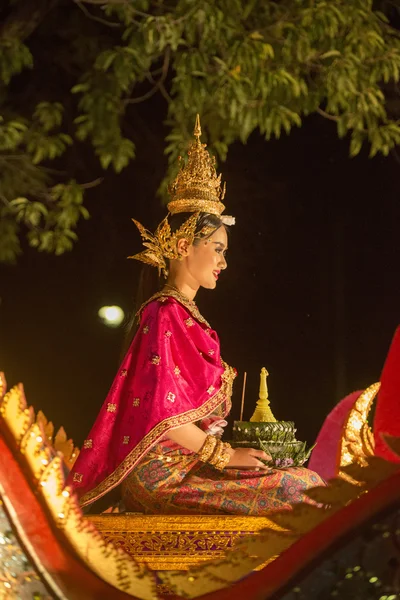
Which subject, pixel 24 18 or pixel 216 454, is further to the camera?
pixel 24 18

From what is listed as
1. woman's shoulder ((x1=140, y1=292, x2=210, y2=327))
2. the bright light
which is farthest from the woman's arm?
the bright light

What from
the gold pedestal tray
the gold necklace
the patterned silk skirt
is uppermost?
the gold necklace

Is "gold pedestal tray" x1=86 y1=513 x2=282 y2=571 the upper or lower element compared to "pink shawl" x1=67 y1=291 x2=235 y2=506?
lower

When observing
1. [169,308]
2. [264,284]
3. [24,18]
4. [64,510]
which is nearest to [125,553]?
[64,510]

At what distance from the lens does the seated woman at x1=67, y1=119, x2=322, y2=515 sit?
2.84 meters

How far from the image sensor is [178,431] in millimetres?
2902

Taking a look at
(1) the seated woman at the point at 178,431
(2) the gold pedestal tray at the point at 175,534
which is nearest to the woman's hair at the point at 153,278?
(1) the seated woman at the point at 178,431

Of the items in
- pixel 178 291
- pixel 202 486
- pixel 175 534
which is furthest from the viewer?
pixel 178 291

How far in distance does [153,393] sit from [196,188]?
74 centimetres

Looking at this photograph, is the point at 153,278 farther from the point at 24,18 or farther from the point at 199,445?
the point at 24,18

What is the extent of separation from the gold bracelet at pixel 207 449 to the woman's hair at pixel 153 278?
53cm

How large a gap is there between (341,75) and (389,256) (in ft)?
3.94

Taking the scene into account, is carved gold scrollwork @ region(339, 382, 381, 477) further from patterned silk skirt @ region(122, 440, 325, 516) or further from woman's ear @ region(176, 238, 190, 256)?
woman's ear @ region(176, 238, 190, 256)

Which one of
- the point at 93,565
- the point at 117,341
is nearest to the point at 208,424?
the point at 93,565
